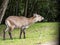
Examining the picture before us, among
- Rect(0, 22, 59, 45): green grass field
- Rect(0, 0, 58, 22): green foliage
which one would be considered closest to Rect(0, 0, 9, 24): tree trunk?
Rect(0, 0, 58, 22): green foliage

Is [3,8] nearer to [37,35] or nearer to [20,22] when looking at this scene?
[20,22]

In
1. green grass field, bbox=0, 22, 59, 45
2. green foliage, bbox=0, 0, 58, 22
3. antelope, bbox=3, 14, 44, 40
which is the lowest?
green grass field, bbox=0, 22, 59, 45

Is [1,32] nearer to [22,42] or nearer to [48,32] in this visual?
[22,42]

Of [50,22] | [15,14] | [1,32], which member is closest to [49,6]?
[50,22]

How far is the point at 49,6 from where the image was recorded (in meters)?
2.64

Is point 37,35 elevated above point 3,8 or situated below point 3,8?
below

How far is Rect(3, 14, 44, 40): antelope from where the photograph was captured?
8.61 ft

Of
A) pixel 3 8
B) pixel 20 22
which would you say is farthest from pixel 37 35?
pixel 3 8

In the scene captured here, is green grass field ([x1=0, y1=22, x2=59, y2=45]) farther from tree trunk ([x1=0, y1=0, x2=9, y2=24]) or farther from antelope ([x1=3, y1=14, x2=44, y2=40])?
tree trunk ([x1=0, y1=0, x2=9, y2=24])

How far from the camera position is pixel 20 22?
2.69 m

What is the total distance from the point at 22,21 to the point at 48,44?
0.33 meters

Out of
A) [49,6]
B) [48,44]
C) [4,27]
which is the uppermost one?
[49,6]

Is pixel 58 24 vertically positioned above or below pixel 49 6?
below

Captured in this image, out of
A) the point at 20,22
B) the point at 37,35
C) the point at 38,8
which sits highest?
the point at 38,8
